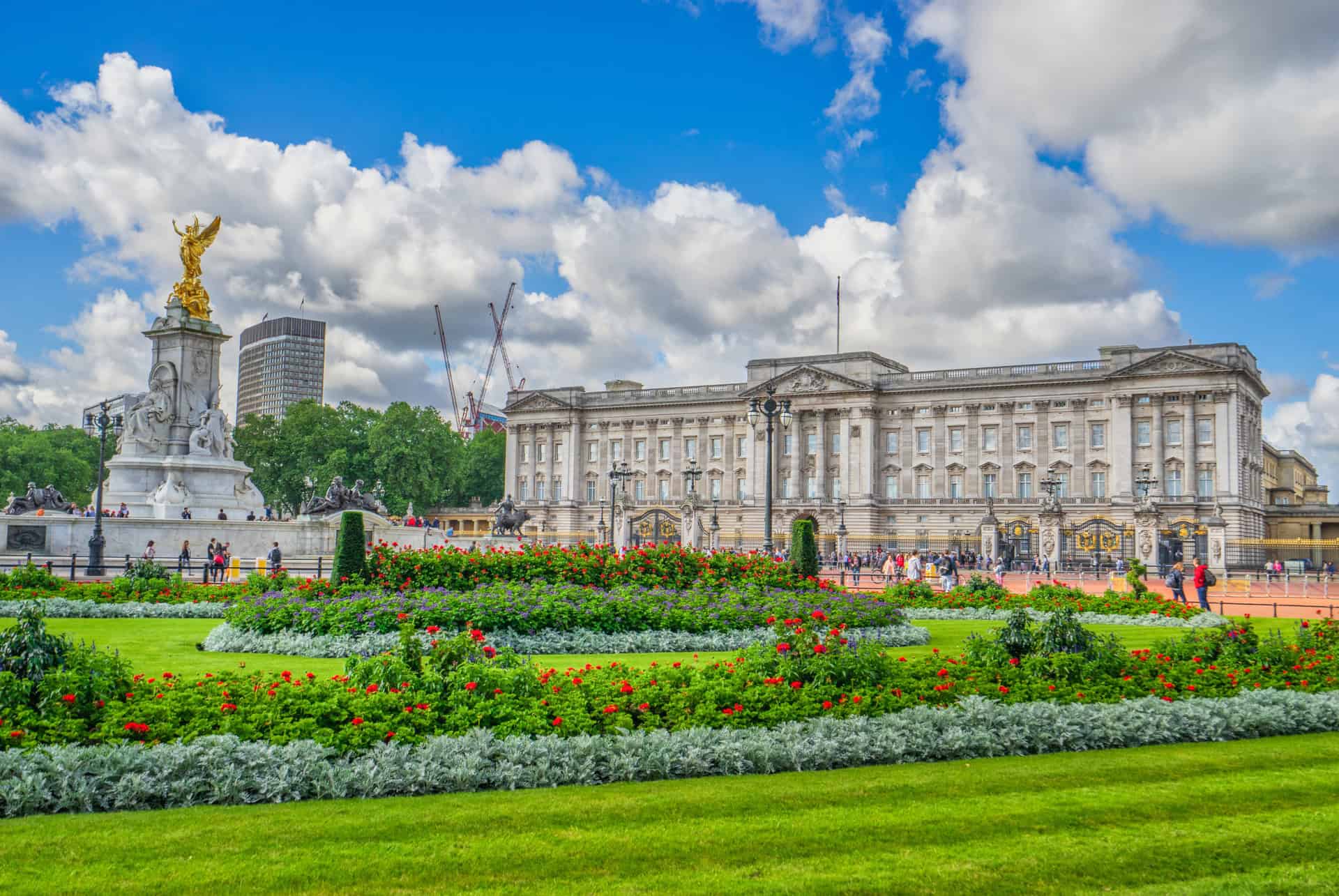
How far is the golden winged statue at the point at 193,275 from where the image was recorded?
41669mm

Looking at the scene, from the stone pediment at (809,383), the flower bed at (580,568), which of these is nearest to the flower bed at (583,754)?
the flower bed at (580,568)

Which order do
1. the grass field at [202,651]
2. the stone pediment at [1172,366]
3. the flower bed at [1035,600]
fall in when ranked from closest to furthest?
the grass field at [202,651] < the flower bed at [1035,600] < the stone pediment at [1172,366]

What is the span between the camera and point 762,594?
20.3 meters

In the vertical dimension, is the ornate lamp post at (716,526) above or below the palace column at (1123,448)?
below

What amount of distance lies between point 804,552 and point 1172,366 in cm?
5713

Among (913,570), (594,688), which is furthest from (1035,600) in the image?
(594,688)

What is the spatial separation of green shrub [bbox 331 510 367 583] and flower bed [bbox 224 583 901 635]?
102 cm

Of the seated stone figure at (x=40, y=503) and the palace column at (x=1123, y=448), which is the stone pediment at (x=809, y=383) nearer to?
the palace column at (x=1123, y=448)

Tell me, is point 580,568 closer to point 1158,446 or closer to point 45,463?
point 1158,446

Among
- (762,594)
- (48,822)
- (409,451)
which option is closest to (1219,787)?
(48,822)

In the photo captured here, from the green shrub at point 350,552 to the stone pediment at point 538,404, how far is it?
246ft

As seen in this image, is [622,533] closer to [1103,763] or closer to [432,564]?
[432,564]

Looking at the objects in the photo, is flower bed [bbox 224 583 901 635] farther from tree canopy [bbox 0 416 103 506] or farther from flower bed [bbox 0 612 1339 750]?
tree canopy [bbox 0 416 103 506]

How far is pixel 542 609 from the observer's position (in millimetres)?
17219
